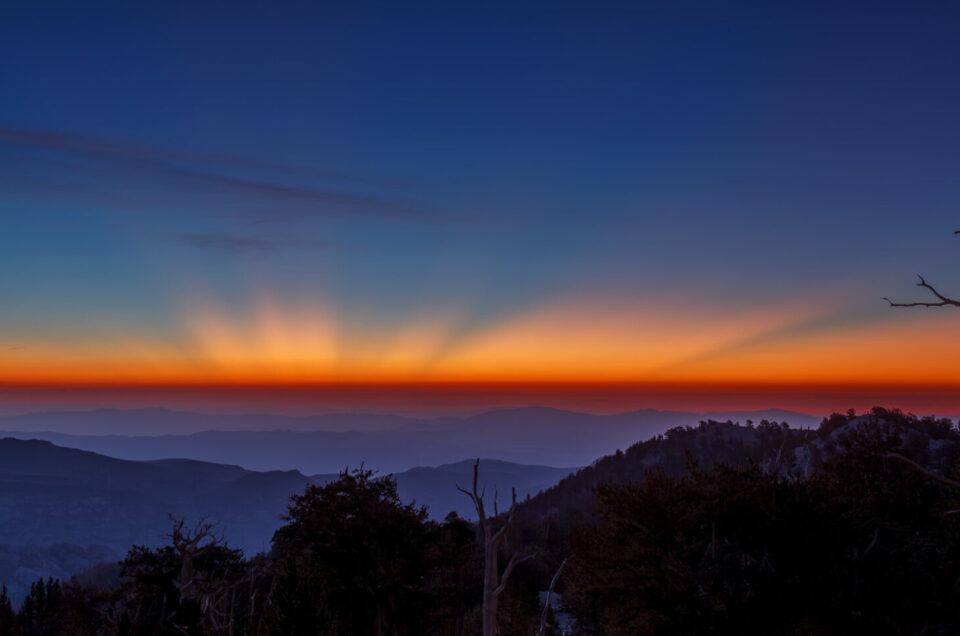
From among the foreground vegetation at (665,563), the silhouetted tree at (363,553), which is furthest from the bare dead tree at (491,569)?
the silhouetted tree at (363,553)

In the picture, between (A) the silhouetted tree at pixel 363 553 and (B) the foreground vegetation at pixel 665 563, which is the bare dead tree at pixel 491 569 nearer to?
(B) the foreground vegetation at pixel 665 563

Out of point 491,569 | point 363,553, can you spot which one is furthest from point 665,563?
point 363,553

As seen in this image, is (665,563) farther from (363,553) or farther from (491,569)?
(363,553)

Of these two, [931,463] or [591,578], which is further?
[931,463]

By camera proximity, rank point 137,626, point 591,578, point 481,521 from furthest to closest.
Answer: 1. point 137,626
2. point 591,578
3. point 481,521

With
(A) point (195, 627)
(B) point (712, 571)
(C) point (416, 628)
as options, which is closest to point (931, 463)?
(B) point (712, 571)

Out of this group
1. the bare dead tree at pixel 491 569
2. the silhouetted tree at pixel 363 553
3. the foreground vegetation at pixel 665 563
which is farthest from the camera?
the silhouetted tree at pixel 363 553

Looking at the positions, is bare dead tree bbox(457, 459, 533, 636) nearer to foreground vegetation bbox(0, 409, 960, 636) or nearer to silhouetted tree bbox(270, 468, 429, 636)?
foreground vegetation bbox(0, 409, 960, 636)

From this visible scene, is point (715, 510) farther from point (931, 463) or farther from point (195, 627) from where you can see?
point (931, 463)
